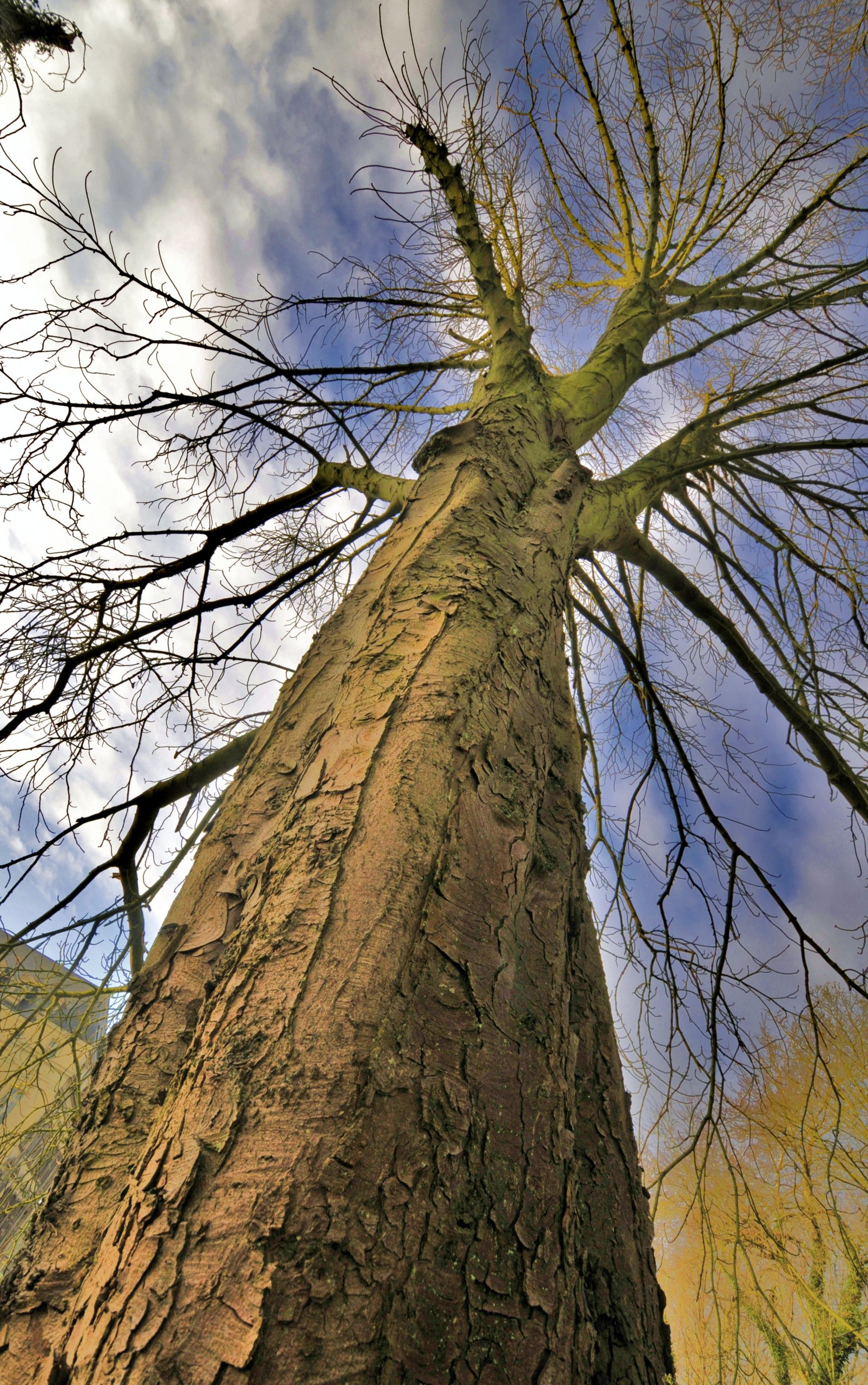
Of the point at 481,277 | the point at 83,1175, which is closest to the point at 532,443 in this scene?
the point at 481,277

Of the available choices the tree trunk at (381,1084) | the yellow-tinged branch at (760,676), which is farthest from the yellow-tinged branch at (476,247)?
the tree trunk at (381,1084)

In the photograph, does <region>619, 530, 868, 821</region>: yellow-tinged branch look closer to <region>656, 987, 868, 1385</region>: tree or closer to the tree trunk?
<region>656, 987, 868, 1385</region>: tree

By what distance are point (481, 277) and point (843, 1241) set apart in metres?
3.31

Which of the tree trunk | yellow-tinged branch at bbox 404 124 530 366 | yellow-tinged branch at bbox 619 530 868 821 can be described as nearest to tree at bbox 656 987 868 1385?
yellow-tinged branch at bbox 619 530 868 821

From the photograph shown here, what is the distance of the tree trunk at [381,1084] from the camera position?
22.3 inches

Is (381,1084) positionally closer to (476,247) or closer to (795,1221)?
(476,247)

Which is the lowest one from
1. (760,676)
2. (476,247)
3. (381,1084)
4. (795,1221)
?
(381,1084)

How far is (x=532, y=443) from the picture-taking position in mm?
1859

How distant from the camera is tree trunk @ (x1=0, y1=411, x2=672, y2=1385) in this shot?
1.86 feet

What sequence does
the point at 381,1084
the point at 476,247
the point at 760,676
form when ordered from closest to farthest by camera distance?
the point at 381,1084 → the point at 476,247 → the point at 760,676

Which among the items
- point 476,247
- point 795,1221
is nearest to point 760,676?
point 476,247

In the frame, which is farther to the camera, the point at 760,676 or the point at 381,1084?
the point at 760,676

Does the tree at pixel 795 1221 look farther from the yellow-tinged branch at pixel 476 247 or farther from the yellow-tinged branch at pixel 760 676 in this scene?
the yellow-tinged branch at pixel 476 247

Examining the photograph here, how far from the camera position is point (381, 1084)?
2.20 ft
